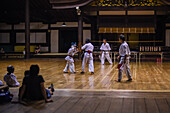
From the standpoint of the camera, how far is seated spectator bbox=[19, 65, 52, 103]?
4.45 metres

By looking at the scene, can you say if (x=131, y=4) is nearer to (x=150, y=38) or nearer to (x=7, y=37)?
(x=150, y=38)

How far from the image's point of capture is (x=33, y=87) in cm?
452

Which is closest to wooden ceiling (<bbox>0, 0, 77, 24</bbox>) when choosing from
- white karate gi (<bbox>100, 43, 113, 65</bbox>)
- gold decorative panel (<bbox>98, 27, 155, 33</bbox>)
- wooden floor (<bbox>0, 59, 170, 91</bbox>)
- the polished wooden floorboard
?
gold decorative panel (<bbox>98, 27, 155, 33</bbox>)

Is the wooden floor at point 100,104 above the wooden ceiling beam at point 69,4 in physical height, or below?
below

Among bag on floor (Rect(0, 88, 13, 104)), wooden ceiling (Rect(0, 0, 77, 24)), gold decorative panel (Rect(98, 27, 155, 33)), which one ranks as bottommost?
bag on floor (Rect(0, 88, 13, 104))

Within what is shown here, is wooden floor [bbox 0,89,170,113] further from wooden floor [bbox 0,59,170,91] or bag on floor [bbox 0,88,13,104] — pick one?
wooden floor [bbox 0,59,170,91]

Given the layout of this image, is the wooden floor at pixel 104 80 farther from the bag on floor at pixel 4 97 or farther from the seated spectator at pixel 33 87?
the bag on floor at pixel 4 97

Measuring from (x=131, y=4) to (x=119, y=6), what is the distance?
0.74 metres

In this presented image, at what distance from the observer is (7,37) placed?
2095 cm

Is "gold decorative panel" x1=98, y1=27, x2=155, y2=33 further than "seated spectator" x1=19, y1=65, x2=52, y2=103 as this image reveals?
Yes

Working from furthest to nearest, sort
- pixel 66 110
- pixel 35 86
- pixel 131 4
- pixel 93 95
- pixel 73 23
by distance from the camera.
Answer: pixel 73 23, pixel 131 4, pixel 93 95, pixel 35 86, pixel 66 110

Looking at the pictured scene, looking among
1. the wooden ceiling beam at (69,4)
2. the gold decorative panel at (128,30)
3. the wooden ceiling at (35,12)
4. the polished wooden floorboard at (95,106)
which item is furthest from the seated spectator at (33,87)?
the gold decorative panel at (128,30)

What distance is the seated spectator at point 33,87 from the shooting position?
4453 mm

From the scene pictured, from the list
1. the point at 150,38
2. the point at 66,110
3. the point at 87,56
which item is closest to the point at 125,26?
the point at 150,38
